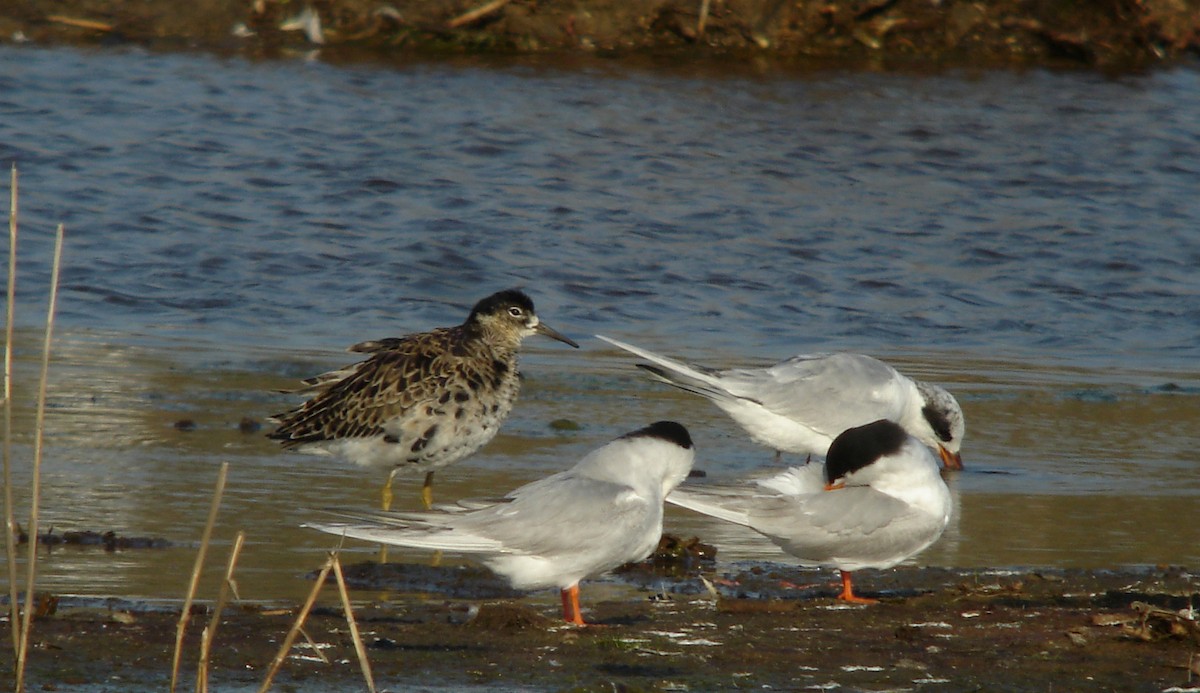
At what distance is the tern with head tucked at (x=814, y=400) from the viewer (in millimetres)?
7680

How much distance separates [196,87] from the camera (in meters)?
14.9

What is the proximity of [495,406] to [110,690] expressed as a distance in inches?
117

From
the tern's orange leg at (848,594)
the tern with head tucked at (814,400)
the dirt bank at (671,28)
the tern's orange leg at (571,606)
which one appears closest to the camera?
the tern's orange leg at (571,606)

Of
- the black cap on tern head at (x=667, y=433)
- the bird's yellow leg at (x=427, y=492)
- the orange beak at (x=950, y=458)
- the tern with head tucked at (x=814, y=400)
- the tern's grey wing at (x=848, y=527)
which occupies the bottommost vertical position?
the bird's yellow leg at (x=427, y=492)

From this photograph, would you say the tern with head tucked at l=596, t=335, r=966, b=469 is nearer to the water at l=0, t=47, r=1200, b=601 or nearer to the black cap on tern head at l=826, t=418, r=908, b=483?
the water at l=0, t=47, r=1200, b=601

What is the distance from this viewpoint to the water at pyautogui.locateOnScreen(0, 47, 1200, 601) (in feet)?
22.0

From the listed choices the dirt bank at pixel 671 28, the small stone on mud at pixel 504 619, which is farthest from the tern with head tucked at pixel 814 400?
the dirt bank at pixel 671 28

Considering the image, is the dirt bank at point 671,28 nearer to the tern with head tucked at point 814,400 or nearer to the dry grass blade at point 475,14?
the dry grass blade at point 475,14

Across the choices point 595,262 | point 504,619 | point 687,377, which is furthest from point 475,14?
point 504,619

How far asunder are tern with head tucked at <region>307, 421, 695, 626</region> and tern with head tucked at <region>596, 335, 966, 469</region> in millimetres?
2557

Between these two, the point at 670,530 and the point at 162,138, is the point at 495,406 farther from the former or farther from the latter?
the point at 162,138

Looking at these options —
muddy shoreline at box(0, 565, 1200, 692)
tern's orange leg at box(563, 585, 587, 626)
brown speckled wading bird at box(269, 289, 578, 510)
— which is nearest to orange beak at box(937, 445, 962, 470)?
brown speckled wading bird at box(269, 289, 578, 510)

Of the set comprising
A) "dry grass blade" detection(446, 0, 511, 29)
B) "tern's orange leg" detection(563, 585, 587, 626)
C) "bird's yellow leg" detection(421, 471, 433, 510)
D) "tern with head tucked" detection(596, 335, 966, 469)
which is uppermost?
"dry grass blade" detection(446, 0, 511, 29)

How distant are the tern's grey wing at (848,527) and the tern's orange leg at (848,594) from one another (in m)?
0.03
